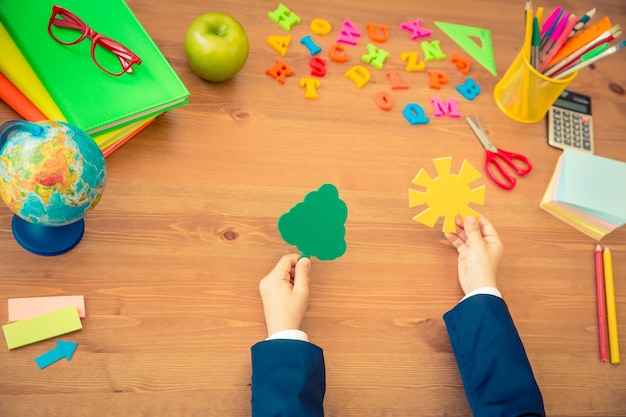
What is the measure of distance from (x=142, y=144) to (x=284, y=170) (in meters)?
0.24

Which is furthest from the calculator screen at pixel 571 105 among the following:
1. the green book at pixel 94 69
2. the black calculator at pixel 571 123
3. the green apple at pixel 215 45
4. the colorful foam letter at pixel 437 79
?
the green book at pixel 94 69

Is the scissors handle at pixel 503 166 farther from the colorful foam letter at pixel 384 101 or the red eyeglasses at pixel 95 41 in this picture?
the red eyeglasses at pixel 95 41

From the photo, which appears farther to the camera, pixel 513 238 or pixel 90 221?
pixel 513 238

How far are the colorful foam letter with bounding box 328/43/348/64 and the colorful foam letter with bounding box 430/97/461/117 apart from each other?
192 millimetres

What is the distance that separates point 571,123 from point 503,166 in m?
0.20

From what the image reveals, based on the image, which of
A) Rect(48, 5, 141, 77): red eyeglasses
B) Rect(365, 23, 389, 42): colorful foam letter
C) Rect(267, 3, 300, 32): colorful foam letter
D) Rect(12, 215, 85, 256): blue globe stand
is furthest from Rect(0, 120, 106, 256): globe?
Rect(365, 23, 389, 42): colorful foam letter

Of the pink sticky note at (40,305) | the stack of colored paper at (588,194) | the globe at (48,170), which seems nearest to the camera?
the globe at (48,170)

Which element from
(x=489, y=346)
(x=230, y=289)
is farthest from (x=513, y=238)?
(x=230, y=289)

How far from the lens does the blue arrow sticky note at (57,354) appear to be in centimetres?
70

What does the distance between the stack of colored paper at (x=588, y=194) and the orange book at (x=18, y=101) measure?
34.8 inches

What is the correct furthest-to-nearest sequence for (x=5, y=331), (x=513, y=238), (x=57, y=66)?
1. (x=513, y=238)
2. (x=57, y=66)
3. (x=5, y=331)

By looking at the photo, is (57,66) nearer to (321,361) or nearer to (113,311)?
(113,311)

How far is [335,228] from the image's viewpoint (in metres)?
0.83

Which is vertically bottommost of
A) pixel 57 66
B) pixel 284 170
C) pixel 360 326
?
pixel 360 326
